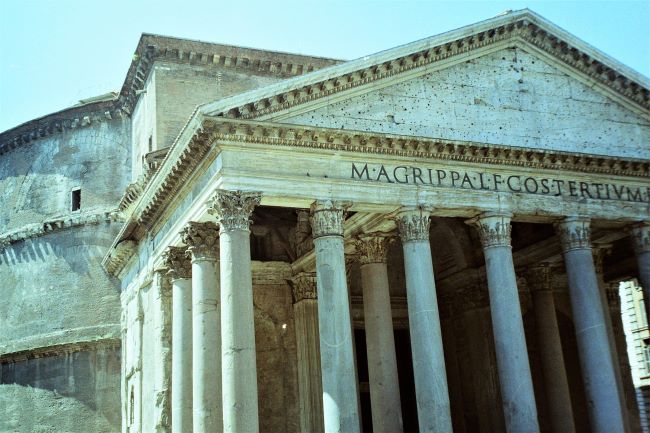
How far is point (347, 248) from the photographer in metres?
15.2

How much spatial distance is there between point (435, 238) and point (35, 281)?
10.7 metres

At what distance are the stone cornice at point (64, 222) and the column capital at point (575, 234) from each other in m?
11.6

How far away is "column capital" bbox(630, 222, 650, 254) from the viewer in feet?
47.7

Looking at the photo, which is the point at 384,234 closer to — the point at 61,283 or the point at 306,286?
the point at 306,286

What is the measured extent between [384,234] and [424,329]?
2570mm

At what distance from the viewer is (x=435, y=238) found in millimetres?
18375

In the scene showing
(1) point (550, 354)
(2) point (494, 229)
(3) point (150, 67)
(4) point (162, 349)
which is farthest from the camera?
(3) point (150, 67)

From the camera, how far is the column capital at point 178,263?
1398 centimetres

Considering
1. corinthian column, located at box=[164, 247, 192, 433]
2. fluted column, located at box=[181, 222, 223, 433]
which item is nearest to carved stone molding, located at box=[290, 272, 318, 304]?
corinthian column, located at box=[164, 247, 192, 433]

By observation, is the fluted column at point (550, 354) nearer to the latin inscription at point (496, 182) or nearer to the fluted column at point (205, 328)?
the latin inscription at point (496, 182)

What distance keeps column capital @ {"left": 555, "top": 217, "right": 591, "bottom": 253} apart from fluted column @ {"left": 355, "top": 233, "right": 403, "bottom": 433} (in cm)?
336

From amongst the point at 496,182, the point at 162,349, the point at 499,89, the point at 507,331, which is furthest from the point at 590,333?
the point at 162,349

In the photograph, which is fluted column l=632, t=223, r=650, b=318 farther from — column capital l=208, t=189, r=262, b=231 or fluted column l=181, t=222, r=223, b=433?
fluted column l=181, t=222, r=223, b=433

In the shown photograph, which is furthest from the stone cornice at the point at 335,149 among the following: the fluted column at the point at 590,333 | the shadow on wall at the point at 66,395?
the shadow on wall at the point at 66,395
